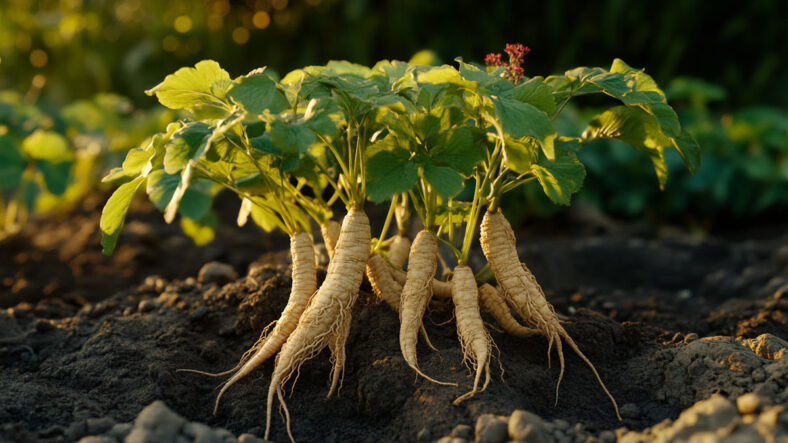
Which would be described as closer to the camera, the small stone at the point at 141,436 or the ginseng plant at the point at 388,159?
the small stone at the point at 141,436

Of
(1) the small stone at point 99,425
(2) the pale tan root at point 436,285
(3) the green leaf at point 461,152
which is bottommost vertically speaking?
(1) the small stone at point 99,425

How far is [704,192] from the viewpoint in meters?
5.29

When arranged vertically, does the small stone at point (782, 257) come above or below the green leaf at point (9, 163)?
below

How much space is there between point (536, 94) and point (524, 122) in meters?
0.21

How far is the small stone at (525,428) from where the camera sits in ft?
5.00

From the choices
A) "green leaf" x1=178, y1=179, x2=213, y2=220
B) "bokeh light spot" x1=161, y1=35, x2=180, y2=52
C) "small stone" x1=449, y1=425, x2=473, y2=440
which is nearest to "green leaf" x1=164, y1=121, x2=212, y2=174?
"green leaf" x1=178, y1=179, x2=213, y2=220

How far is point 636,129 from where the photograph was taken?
2012 mm

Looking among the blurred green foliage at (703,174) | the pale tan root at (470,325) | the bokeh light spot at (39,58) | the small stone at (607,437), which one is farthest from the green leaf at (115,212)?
the bokeh light spot at (39,58)

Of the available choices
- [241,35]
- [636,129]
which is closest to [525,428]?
[636,129]

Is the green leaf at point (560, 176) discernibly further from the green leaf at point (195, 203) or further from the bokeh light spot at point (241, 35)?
the bokeh light spot at point (241, 35)

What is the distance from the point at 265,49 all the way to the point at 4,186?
3.49 meters

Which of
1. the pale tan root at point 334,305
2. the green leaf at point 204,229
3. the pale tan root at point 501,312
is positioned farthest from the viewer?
the green leaf at point 204,229

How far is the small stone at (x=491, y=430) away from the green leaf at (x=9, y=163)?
9.60ft

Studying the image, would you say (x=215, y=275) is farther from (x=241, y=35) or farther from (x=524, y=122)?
(x=241, y=35)
